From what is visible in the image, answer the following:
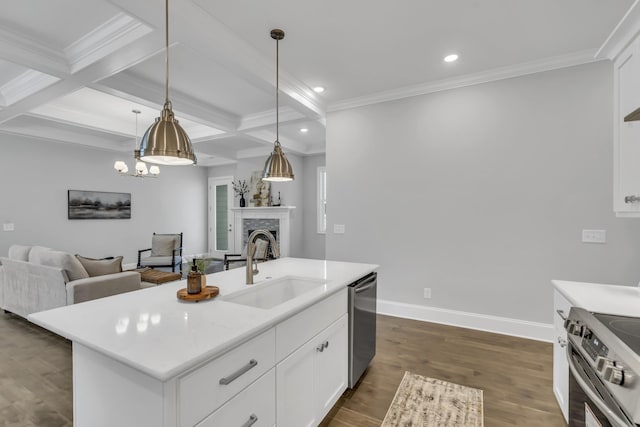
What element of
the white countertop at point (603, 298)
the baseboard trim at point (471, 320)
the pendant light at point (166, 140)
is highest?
the pendant light at point (166, 140)

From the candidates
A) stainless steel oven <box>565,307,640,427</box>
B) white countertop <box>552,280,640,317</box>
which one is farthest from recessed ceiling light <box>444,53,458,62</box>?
stainless steel oven <box>565,307,640,427</box>

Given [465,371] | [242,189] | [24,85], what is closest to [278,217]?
[242,189]

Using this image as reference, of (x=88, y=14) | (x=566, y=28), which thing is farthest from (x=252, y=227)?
(x=566, y=28)

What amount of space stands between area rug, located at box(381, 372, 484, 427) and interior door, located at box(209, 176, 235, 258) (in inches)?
263

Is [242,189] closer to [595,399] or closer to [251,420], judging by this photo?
[251,420]

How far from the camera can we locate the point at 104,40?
8.33 ft

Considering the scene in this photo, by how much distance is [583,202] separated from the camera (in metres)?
2.87

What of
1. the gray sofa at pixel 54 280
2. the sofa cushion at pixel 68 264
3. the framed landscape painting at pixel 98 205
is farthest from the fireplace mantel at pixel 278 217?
the sofa cushion at pixel 68 264

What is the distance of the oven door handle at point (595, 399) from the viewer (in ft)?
3.01

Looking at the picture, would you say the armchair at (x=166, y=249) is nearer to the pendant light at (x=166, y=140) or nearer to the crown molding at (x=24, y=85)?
the crown molding at (x=24, y=85)

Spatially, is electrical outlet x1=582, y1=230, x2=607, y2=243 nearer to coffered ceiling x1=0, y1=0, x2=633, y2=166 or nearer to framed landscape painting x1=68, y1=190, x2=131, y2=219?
coffered ceiling x1=0, y1=0, x2=633, y2=166

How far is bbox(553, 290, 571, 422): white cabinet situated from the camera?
5.73 ft

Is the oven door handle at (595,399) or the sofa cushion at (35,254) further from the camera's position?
the sofa cushion at (35,254)

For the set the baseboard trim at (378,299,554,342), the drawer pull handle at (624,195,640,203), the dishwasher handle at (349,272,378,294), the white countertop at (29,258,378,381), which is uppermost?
the drawer pull handle at (624,195,640,203)
